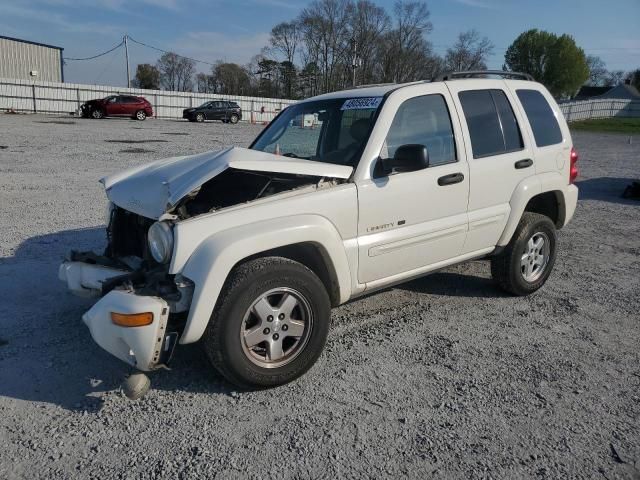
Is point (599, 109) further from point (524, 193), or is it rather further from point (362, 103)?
point (362, 103)

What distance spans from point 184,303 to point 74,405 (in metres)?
0.93

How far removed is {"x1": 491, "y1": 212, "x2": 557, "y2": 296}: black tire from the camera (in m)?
4.88

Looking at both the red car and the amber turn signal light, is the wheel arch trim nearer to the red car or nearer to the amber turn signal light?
the amber turn signal light

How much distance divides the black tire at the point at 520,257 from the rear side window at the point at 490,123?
0.72 metres

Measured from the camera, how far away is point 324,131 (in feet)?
14.9

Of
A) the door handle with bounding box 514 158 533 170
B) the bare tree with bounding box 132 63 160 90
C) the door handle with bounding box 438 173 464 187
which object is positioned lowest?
the door handle with bounding box 438 173 464 187

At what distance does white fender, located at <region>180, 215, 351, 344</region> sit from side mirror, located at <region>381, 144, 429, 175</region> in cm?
75

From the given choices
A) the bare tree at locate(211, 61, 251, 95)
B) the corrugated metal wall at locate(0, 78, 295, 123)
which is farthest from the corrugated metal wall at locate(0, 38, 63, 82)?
the bare tree at locate(211, 61, 251, 95)

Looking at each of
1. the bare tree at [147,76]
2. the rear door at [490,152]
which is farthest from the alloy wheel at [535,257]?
the bare tree at [147,76]

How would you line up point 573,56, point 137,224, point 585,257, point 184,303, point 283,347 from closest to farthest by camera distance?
point 184,303 → point 283,347 → point 137,224 → point 585,257 → point 573,56

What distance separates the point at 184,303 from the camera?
312 cm

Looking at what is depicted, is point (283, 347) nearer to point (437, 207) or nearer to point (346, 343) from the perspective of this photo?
point (346, 343)

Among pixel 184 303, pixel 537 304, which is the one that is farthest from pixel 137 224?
pixel 537 304

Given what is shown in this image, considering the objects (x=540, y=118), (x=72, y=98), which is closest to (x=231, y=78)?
(x=72, y=98)
